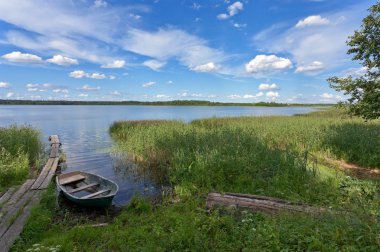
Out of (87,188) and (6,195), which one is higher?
(6,195)

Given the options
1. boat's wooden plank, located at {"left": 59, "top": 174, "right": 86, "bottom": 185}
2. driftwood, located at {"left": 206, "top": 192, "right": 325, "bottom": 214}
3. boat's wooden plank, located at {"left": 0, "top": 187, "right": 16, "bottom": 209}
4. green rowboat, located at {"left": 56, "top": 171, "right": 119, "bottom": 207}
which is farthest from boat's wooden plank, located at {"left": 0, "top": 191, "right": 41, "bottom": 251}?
driftwood, located at {"left": 206, "top": 192, "right": 325, "bottom": 214}

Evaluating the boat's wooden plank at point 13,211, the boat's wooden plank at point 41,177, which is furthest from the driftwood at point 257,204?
the boat's wooden plank at point 41,177

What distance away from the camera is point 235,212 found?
5121 millimetres

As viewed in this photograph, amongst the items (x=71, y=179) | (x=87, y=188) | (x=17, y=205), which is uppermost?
(x=17, y=205)

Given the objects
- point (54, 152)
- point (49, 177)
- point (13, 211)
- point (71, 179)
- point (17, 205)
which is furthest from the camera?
point (54, 152)

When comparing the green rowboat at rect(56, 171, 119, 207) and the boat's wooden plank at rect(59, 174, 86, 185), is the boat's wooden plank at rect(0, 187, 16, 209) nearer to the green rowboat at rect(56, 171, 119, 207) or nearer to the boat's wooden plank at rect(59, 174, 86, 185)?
the green rowboat at rect(56, 171, 119, 207)

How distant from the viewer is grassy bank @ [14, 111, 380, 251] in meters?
3.77

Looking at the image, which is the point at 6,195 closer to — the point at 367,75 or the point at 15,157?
the point at 15,157

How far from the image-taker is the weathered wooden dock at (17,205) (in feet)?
16.6

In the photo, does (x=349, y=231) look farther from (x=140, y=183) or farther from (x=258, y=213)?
(x=140, y=183)

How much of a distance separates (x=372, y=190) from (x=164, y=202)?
5278 mm

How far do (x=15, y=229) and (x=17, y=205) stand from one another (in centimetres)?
148

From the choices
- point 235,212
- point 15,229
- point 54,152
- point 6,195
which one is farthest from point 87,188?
point 54,152

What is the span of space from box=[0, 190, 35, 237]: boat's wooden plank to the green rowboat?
912 millimetres
